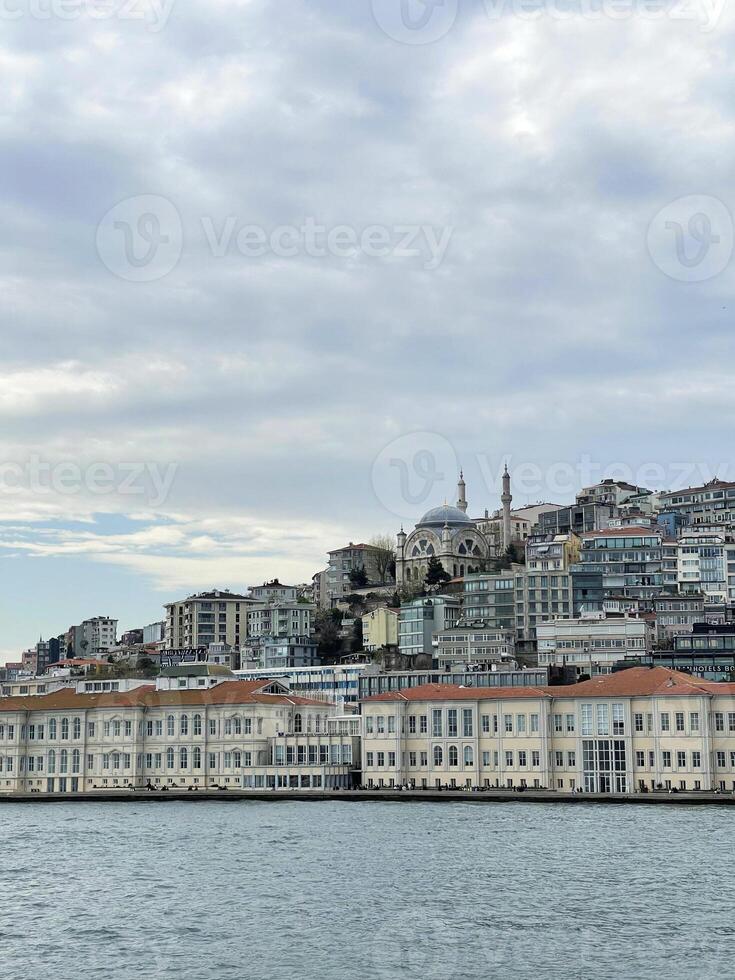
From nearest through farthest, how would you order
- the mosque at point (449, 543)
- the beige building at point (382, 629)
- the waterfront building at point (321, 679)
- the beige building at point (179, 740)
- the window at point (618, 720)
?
the window at point (618, 720), the beige building at point (179, 740), the waterfront building at point (321, 679), the beige building at point (382, 629), the mosque at point (449, 543)

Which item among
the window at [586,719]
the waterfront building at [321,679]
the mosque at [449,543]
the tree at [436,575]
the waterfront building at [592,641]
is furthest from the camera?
the mosque at [449,543]

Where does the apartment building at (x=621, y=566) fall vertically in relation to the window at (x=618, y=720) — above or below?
above

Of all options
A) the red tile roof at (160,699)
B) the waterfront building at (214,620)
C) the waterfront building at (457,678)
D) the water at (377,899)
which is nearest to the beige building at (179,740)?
the red tile roof at (160,699)

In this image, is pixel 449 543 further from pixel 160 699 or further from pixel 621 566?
pixel 160 699

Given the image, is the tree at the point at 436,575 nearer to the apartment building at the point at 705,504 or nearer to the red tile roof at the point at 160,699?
the apartment building at the point at 705,504

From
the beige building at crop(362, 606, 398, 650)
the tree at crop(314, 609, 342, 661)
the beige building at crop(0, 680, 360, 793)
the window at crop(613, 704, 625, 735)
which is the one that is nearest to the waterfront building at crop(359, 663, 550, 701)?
the beige building at crop(0, 680, 360, 793)

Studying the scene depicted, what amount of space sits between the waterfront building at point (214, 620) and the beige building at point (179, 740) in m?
50.2

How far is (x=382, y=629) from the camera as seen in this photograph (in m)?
120

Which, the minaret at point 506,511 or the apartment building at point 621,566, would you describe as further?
the minaret at point 506,511

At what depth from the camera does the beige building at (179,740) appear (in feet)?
278

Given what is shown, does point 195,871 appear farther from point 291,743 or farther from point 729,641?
point 729,641

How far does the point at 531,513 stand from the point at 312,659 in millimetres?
46429

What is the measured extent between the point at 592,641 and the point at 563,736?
20.0 m

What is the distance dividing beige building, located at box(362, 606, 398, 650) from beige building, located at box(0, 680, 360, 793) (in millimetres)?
27013
